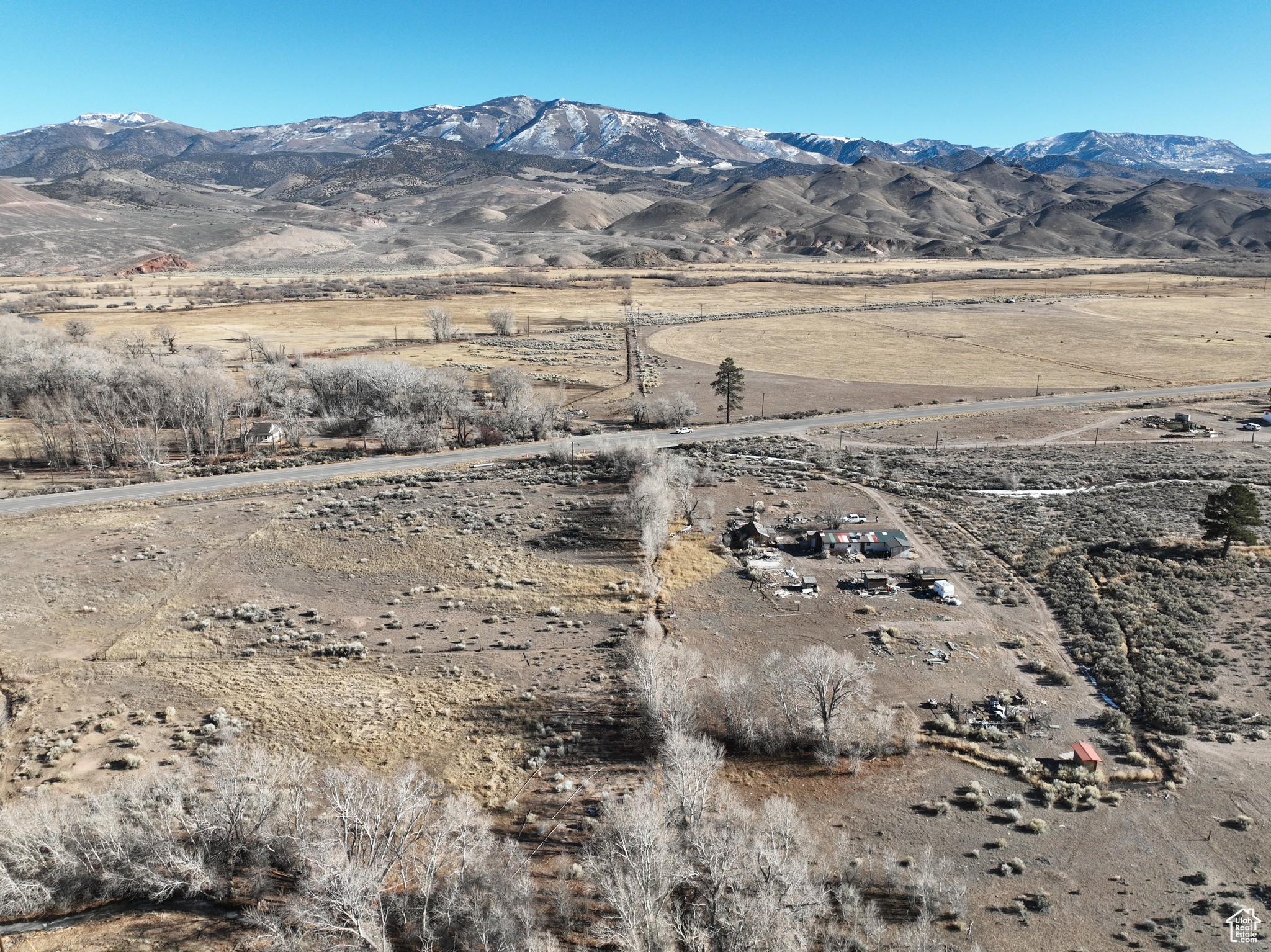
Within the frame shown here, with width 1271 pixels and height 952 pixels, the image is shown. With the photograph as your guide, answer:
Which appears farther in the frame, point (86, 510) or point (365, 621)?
point (86, 510)

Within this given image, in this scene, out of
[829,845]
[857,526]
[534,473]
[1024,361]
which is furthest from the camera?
[1024,361]

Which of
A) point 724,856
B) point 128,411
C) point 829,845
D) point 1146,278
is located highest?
point 1146,278

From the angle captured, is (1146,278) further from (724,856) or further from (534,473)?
(724,856)

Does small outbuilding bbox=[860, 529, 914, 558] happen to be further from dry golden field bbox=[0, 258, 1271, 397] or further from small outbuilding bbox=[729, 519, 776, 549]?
dry golden field bbox=[0, 258, 1271, 397]

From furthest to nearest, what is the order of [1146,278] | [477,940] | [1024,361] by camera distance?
1. [1146,278]
2. [1024,361]
3. [477,940]

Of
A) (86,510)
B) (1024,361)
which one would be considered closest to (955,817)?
(86,510)

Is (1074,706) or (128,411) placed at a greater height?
(128,411)
